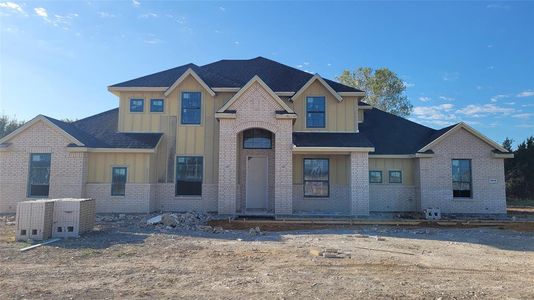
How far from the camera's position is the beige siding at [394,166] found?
1966cm

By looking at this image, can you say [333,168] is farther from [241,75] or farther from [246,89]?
[241,75]

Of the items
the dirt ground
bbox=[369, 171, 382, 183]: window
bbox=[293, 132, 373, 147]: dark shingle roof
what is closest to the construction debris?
the dirt ground

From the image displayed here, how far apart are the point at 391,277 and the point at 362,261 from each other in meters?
1.37

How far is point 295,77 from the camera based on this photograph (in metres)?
21.1

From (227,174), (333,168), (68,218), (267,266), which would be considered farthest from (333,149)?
(68,218)

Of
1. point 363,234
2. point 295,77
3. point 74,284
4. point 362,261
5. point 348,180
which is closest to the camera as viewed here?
point 74,284

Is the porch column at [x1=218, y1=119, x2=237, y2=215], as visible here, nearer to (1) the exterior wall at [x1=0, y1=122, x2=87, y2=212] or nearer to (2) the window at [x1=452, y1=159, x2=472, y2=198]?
(1) the exterior wall at [x1=0, y1=122, x2=87, y2=212]

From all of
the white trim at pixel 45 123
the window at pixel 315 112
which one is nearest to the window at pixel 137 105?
the white trim at pixel 45 123

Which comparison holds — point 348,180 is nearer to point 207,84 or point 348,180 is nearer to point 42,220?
point 207,84

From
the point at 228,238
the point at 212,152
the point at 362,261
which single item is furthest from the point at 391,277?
the point at 212,152

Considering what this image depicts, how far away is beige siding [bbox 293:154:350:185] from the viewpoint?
18.7m

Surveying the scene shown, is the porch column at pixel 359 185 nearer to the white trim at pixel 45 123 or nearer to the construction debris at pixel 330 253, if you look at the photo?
the construction debris at pixel 330 253

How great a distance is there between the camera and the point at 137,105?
1920 centimetres

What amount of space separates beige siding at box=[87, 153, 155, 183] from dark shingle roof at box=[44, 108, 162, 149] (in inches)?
18.7
